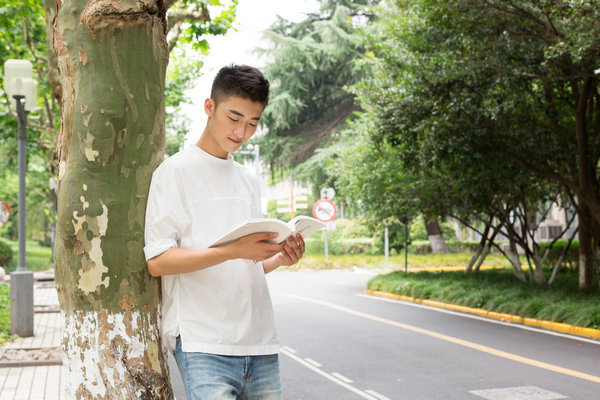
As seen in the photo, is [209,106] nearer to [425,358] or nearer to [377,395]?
[377,395]

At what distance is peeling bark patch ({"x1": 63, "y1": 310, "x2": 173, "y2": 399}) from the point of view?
252cm

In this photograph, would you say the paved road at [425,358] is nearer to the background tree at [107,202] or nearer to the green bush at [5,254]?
the background tree at [107,202]

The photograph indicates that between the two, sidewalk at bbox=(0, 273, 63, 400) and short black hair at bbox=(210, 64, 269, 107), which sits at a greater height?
short black hair at bbox=(210, 64, 269, 107)

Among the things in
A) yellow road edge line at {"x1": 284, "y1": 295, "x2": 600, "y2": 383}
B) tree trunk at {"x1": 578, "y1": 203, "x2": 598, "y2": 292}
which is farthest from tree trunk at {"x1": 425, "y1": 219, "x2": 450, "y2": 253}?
yellow road edge line at {"x1": 284, "y1": 295, "x2": 600, "y2": 383}

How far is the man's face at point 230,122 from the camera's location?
2605mm

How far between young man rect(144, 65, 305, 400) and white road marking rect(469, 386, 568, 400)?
4.86 metres

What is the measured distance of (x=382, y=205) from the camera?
19.9 metres

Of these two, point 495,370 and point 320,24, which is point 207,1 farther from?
point 320,24

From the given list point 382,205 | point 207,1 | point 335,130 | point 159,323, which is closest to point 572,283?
point 382,205

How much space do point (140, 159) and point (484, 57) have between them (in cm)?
1015

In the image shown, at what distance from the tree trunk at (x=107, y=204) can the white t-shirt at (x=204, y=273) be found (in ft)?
0.37

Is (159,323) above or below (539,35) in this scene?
below

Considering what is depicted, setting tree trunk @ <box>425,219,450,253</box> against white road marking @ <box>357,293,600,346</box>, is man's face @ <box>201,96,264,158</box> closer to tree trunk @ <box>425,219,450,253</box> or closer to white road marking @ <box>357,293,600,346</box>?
white road marking @ <box>357,293,600,346</box>

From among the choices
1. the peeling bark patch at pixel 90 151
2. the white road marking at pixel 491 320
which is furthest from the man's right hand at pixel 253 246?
the white road marking at pixel 491 320
